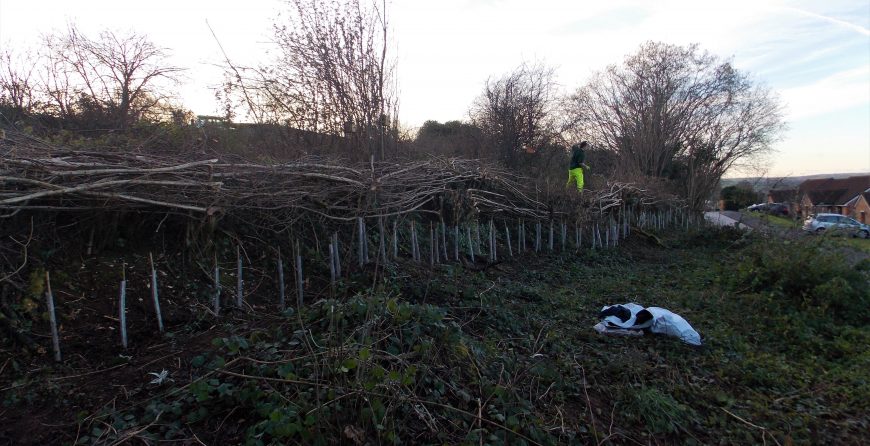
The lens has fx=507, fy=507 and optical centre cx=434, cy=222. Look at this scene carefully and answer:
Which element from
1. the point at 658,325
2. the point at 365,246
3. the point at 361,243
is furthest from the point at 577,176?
the point at 658,325

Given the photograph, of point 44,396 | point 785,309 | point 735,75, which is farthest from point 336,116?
point 735,75

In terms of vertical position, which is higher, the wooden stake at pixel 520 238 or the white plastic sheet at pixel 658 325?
the wooden stake at pixel 520 238

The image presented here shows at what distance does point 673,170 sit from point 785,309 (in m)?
25.4

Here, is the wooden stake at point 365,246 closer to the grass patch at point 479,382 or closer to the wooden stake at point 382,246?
the wooden stake at point 382,246

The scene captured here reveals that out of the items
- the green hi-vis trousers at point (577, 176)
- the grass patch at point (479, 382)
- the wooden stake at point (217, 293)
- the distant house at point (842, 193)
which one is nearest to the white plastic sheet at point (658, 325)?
the grass patch at point (479, 382)

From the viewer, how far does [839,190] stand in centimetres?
5162

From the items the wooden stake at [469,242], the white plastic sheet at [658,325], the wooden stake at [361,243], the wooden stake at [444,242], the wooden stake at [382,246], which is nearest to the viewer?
the wooden stake at [382,246]

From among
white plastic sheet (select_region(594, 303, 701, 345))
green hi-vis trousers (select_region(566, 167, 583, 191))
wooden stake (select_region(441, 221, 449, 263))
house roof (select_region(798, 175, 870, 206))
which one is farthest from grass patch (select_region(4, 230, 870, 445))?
house roof (select_region(798, 175, 870, 206))

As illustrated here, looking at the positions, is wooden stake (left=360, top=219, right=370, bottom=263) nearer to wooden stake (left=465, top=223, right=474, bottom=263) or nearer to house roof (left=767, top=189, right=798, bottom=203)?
wooden stake (left=465, top=223, right=474, bottom=263)

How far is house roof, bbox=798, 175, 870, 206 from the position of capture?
4925cm

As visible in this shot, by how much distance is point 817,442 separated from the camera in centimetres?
366

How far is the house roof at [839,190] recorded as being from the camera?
1939 inches

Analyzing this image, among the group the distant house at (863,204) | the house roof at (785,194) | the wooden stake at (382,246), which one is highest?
the house roof at (785,194)

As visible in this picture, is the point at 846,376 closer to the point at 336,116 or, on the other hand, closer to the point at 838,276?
the point at 838,276
